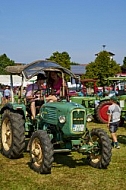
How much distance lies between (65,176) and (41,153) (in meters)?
0.55

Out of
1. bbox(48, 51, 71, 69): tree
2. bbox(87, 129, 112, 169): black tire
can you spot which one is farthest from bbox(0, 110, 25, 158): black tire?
bbox(48, 51, 71, 69): tree

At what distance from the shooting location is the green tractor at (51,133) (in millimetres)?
6301

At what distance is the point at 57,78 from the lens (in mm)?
7785

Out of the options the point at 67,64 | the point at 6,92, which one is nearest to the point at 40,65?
the point at 6,92

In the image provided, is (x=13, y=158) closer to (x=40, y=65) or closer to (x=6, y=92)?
(x=40, y=65)

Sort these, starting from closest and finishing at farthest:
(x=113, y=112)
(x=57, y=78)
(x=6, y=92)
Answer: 1. (x=57, y=78)
2. (x=113, y=112)
3. (x=6, y=92)

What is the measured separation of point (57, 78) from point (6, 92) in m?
18.0

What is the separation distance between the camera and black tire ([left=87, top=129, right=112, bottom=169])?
20.9 ft

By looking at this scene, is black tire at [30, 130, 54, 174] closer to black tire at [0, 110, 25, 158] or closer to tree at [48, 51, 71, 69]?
black tire at [0, 110, 25, 158]

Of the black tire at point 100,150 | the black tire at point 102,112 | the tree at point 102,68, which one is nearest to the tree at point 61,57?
the tree at point 102,68

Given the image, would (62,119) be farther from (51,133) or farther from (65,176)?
(65,176)

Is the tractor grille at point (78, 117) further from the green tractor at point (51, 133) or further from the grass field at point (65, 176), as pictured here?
the grass field at point (65, 176)

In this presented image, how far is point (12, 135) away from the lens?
281 inches

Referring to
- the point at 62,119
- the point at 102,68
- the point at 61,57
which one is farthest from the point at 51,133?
the point at 61,57
